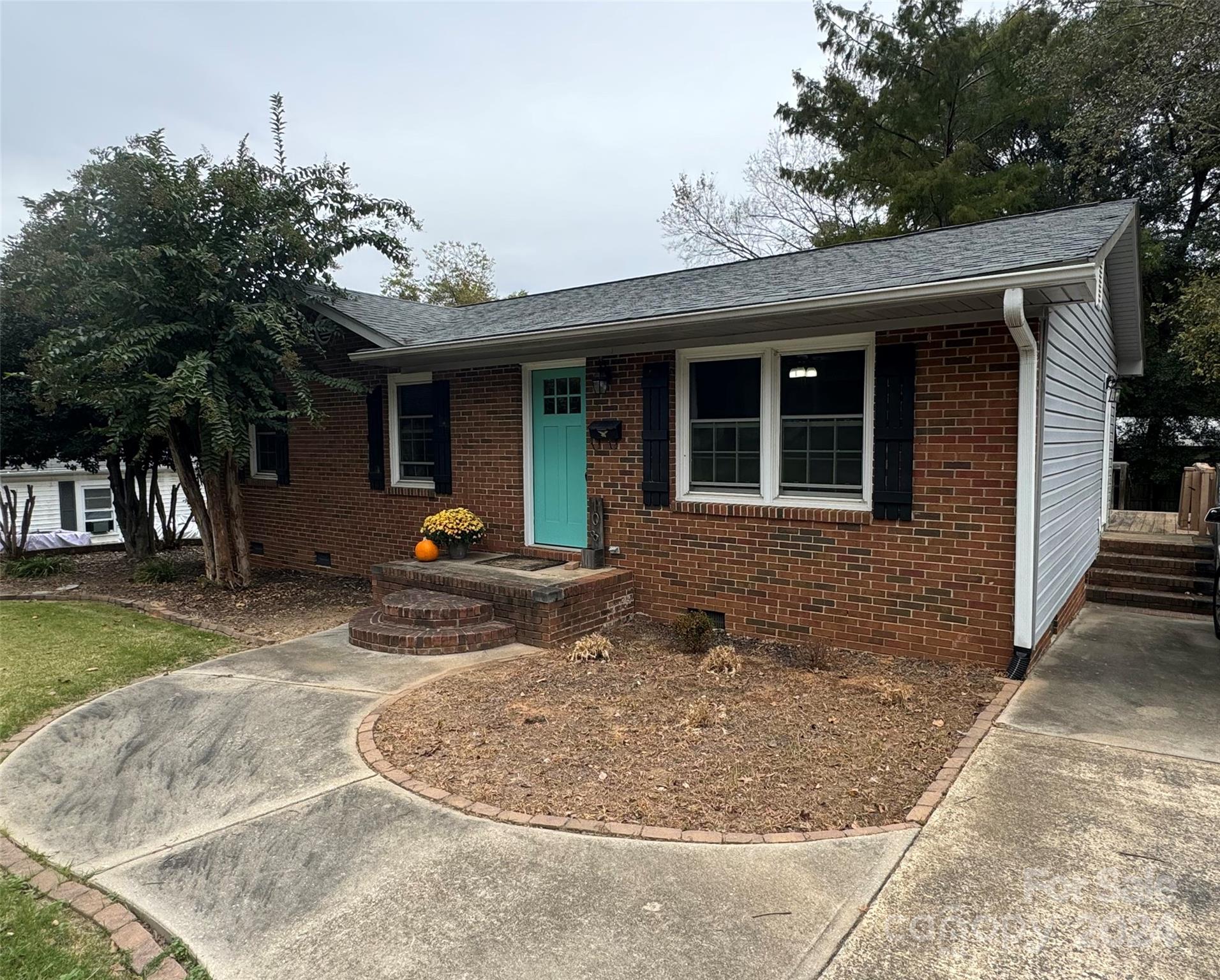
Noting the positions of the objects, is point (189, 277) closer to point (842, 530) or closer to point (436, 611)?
point (436, 611)

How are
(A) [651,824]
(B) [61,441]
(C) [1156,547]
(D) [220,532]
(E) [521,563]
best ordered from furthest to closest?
(B) [61,441] < (D) [220,532] < (C) [1156,547] < (E) [521,563] < (A) [651,824]

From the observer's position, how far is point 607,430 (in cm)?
730

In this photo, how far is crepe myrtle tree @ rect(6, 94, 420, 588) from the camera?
299 inches

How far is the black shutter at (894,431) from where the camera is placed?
5652 millimetres

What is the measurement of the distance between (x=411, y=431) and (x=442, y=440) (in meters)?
0.85

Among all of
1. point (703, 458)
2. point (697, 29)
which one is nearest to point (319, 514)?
point (703, 458)

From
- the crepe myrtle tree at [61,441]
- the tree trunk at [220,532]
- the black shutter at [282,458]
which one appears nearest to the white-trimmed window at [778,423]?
the tree trunk at [220,532]

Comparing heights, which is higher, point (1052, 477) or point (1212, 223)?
point (1212, 223)

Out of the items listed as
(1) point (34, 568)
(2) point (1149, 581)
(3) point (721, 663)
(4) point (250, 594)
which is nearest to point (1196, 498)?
(2) point (1149, 581)

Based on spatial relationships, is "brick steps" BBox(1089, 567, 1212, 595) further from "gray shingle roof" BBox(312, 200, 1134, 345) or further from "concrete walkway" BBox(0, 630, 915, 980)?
"concrete walkway" BBox(0, 630, 915, 980)

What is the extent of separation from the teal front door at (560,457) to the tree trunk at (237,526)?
4.12 meters

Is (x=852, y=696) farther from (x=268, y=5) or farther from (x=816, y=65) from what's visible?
(x=816, y=65)

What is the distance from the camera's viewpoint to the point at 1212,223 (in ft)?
54.6

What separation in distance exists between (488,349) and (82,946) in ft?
19.6
